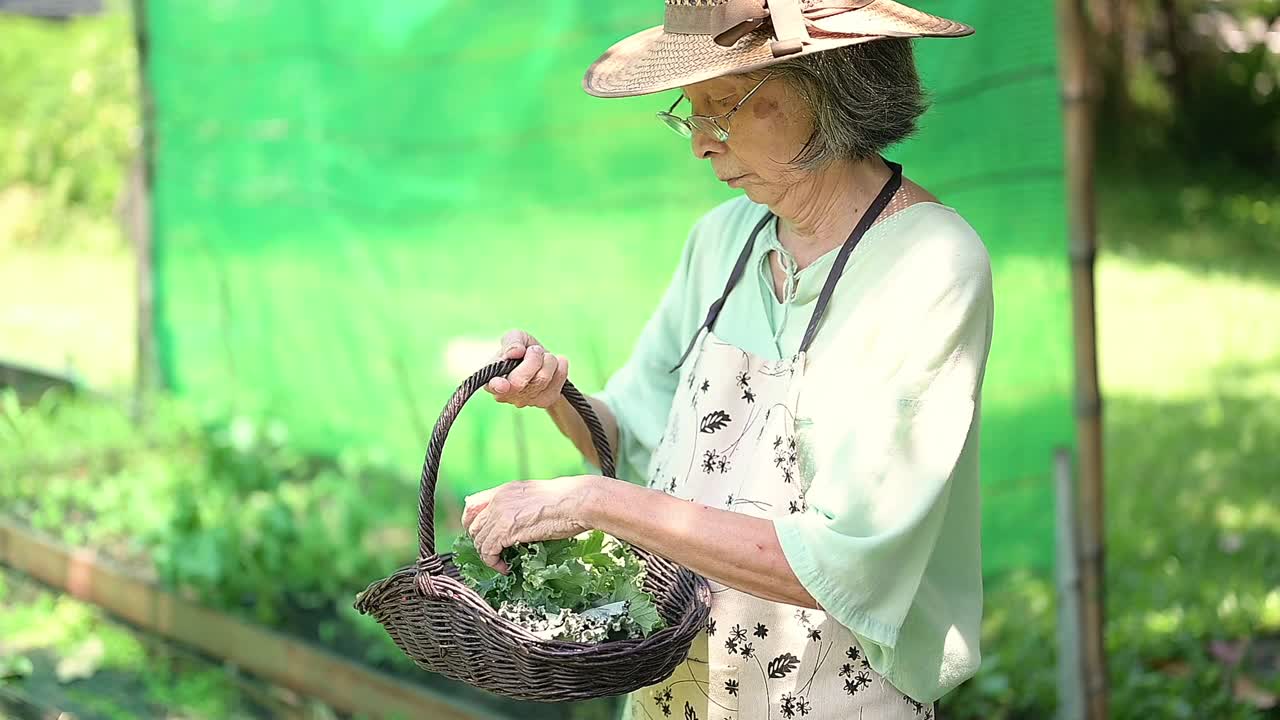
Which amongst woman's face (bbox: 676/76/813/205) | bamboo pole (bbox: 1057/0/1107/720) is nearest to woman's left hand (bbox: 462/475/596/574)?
woman's face (bbox: 676/76/813/205)

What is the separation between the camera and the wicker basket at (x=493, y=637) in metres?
1.74

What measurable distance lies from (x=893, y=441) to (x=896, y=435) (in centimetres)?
1

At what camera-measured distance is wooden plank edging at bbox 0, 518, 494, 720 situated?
3.93 metres

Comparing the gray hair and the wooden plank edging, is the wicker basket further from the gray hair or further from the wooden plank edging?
the wooden plank edging

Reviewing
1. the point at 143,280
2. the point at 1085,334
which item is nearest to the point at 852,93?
the point at 1085,334

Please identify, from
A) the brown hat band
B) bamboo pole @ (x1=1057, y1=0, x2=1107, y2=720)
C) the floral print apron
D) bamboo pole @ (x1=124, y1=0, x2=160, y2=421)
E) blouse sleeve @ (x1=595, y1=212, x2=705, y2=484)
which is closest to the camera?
the brown hat band

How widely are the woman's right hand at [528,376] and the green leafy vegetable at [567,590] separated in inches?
9.2

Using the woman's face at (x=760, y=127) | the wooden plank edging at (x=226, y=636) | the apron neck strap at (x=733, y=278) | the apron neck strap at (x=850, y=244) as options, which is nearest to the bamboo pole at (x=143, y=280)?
the wooden plank edging at (x=226, y=636)

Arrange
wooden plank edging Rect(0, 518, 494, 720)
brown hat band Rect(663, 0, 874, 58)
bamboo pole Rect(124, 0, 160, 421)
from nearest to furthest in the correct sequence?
brown hat band Rect(663, 0, 874, 58) → wooden plank edging Rect(0, 518, 494, 720) → bamboo pole Rect(124, 0, 160, 421)

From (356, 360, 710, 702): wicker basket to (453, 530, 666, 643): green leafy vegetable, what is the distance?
45 millimetres

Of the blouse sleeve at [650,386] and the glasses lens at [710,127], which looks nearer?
the glasses lens at [710,127]

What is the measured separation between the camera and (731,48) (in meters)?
1.94

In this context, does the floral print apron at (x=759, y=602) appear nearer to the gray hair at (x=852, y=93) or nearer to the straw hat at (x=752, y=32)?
the gray hair at (x=852, y=93)

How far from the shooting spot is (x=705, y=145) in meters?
2.05
